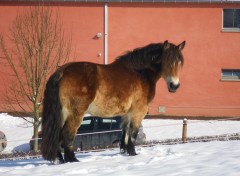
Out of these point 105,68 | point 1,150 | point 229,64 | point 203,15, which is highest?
point 203,15

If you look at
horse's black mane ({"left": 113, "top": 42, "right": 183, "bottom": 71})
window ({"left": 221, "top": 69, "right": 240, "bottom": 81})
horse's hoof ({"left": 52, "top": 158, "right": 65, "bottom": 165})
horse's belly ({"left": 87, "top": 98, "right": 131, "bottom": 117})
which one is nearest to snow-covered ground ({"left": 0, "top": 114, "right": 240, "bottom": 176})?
horse's hoof ({"left": 52, "top": 158, "right": 65, "bottom": 165})

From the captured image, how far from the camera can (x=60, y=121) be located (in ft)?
29.5

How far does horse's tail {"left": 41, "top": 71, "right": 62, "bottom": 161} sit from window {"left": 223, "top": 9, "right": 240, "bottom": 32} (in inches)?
873

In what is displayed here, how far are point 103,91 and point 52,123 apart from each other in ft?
3.39

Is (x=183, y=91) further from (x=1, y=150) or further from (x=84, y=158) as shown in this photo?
(x=84, y=158)

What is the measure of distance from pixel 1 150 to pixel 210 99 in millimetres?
13677

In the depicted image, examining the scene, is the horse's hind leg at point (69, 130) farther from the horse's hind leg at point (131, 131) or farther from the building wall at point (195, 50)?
the building wall at point (195, 50)

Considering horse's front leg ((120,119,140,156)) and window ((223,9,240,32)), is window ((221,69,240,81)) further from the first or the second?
horse's front leg ((120,119,140,156))

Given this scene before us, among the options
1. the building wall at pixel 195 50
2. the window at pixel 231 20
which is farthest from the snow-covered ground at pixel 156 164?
the window at pixel 231 20

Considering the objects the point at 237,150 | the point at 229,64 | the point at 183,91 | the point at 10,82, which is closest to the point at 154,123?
the point at 183,91

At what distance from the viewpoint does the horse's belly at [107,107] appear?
919 cm

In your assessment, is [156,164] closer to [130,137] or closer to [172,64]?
[130,137]

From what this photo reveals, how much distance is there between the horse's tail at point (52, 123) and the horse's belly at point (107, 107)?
0.59 meters

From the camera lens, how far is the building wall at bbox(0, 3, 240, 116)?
2969 centimetres
